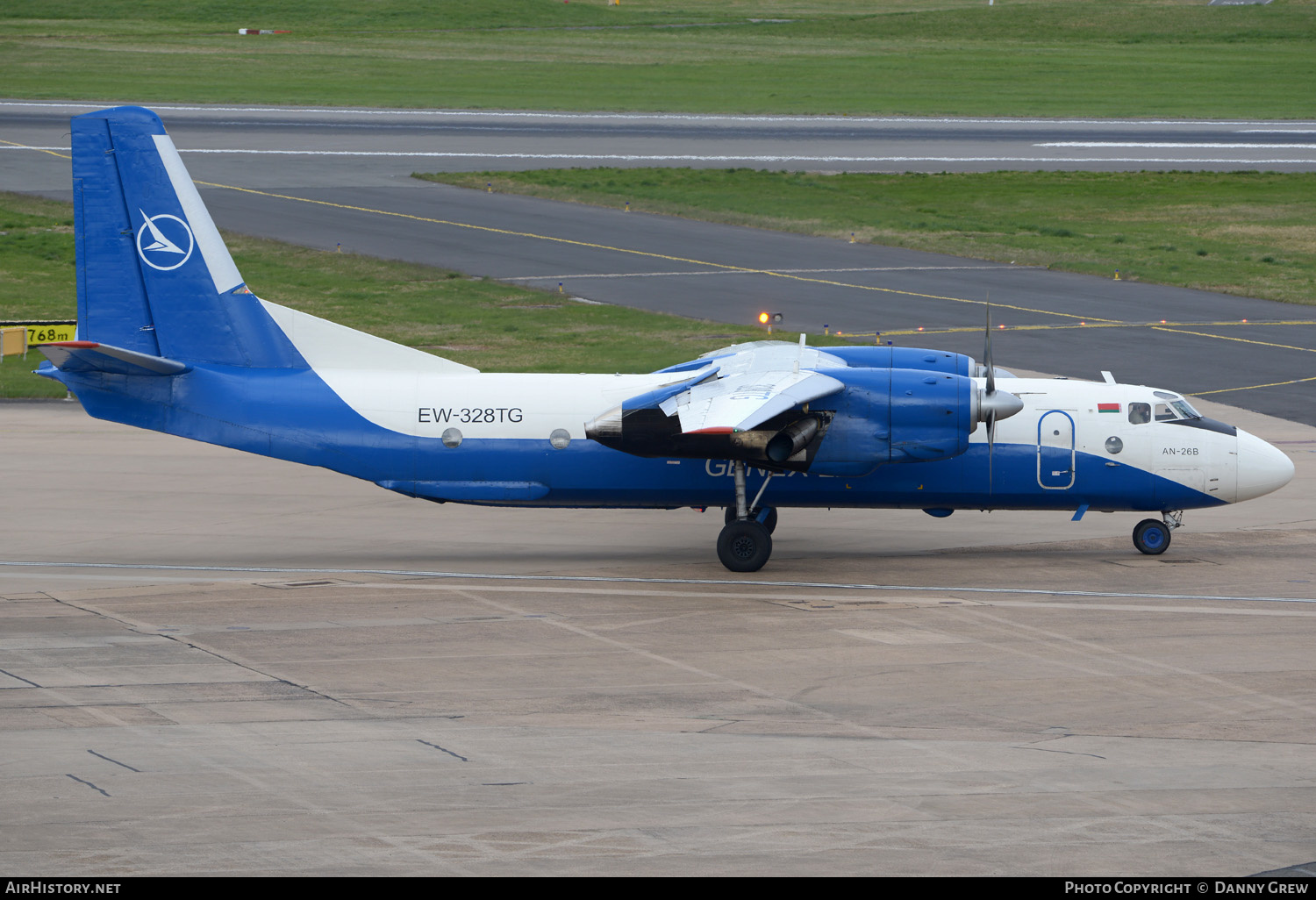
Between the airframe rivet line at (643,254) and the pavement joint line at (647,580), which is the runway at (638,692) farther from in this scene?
the airframe rivet line at (643,254)

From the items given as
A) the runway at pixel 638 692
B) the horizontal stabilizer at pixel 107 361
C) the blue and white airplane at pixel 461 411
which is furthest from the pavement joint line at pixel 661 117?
the horizontal stabilizer at pixel 107 361

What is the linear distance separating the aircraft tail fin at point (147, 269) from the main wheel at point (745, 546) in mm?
8512

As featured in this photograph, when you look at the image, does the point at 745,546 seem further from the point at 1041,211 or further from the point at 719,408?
the point at 1041,211

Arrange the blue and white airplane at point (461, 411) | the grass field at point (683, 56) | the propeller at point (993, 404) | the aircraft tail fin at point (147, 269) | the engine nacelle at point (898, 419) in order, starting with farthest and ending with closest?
the grass field at point (683, 56), the aircraft tail fin at point (147, 269), the blue and white airplane at point (461, 411), the propeller at point (993, 404), the engine nacelle at point (898, 419)

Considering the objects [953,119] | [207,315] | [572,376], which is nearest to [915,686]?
[572,376]

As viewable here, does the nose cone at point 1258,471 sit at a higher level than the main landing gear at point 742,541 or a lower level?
higher

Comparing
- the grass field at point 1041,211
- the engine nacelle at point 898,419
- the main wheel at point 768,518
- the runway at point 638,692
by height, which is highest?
the grass field at point 1041,211

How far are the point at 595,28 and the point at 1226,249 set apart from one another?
89414 millimetres

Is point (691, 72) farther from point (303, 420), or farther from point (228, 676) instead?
point (228, 676)

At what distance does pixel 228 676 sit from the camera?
69.2 ft

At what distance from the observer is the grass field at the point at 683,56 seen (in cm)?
10462

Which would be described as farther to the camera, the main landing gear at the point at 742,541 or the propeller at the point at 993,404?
the main landing gear at the point at 742,541

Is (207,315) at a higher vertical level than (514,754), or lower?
higher

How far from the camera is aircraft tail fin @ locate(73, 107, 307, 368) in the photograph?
28.2 m
